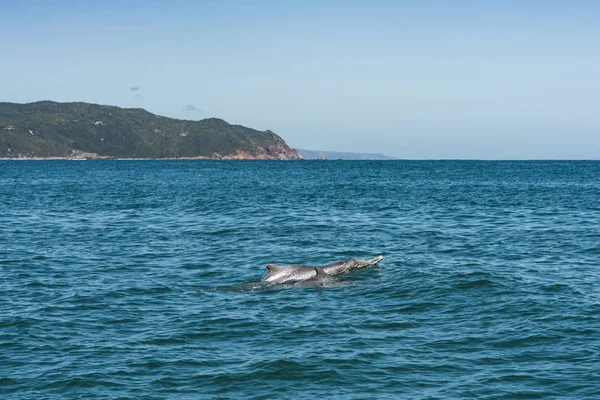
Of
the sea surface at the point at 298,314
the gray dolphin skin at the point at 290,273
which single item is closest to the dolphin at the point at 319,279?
the gray dolphin skin at the point at 290,273

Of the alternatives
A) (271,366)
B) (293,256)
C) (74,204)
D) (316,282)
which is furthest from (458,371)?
(74,204)

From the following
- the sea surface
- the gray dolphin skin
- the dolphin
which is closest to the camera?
the sea surface

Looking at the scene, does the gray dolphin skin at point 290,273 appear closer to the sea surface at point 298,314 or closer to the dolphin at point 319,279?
A: the dolphin at point 319,279

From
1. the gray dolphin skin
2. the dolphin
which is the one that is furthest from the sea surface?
the gray dolphin skin

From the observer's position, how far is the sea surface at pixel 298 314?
1394 cm

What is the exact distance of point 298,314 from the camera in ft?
63.0

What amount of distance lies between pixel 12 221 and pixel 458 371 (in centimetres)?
3770

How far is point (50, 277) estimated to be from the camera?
968 inches

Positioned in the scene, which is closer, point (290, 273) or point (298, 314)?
point (298, 314)

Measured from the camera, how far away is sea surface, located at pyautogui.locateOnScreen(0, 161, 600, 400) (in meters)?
13.9

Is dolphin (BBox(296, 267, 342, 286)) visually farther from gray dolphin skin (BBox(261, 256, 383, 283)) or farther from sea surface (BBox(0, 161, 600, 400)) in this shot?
sea surface (BBox(0, 161, 600, 400))

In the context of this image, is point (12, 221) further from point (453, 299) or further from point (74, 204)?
point (453, 299)

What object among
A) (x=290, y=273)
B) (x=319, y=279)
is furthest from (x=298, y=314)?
(x=290, y=273)

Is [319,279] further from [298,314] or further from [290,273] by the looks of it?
[298,314]
